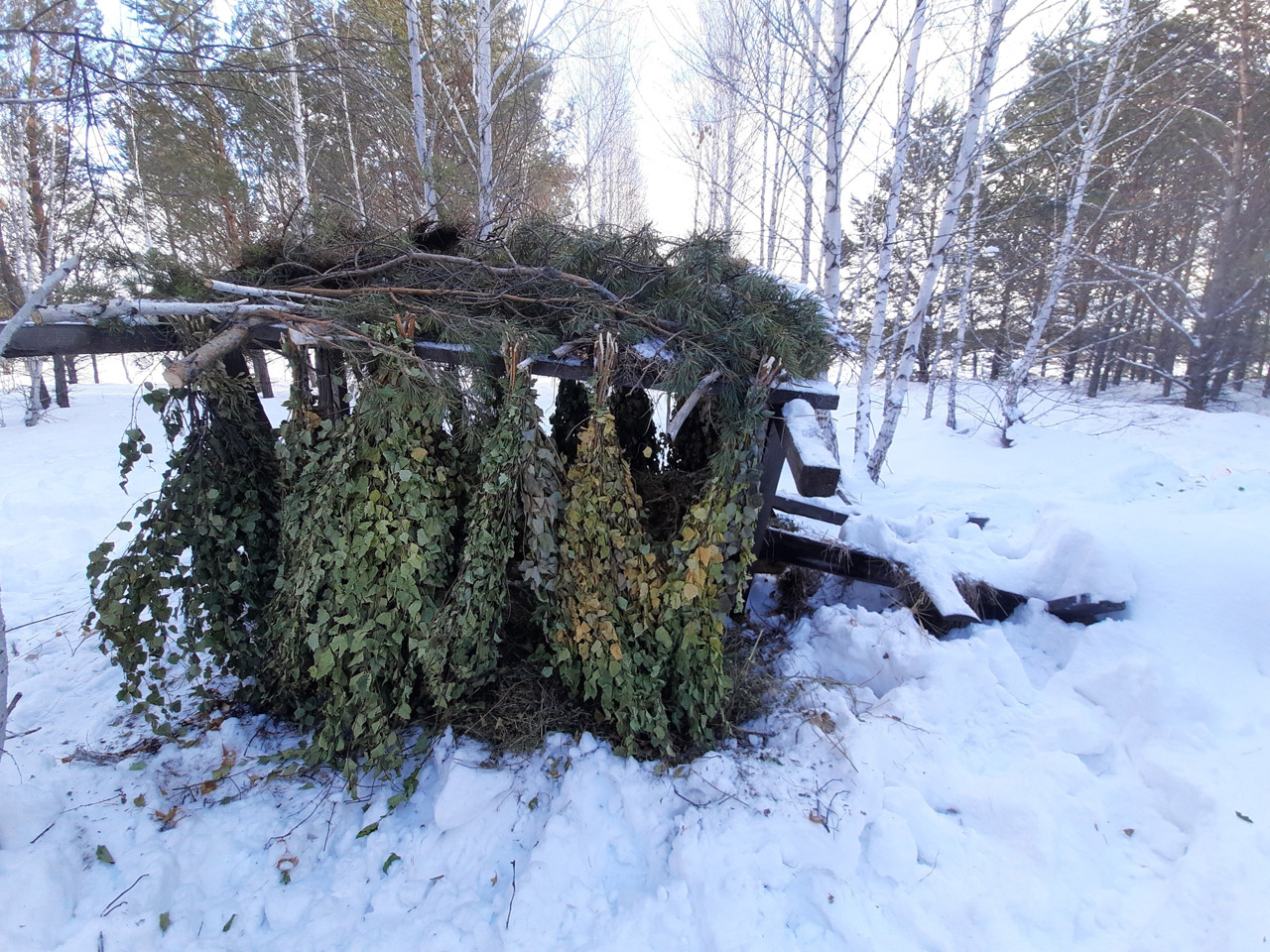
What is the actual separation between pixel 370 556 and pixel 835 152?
18.8 feet

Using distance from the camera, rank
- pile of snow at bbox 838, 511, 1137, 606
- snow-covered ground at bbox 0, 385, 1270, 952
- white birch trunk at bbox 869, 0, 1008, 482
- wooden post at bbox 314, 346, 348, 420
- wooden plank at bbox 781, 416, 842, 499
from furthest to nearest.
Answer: white birch trunk at bbox 869, 0, 1008, 482
pile of snow at bbox 838, 511, 1137, 606
wooden post at bbox 314, 346, 348, 420
wooden plank at bbox 781, 416, 842, 499
snow-covered ground at bbox 0, 385, 1270, 952

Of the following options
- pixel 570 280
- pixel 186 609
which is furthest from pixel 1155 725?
pixel 186 609

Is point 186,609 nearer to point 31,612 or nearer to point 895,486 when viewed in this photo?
point 31,612

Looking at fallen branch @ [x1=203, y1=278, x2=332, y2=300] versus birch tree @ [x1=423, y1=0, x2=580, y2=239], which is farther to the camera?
birch tree @ [x1=423, y1=0, x2=580, y2=239]

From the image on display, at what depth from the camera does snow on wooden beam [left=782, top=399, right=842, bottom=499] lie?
7.59 ft

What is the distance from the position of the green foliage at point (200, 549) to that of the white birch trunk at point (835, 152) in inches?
173

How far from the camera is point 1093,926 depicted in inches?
78.4

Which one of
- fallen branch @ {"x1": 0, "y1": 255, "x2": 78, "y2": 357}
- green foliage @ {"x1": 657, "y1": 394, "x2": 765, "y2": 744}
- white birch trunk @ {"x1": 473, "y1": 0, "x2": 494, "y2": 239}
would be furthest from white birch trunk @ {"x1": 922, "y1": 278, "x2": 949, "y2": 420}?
fallen branch @ {"x1": 0, "y1": 255, "x2": 78, "y2": 357}

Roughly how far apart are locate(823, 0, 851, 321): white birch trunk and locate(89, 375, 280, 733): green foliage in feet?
14.4

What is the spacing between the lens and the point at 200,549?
2680 millimetres

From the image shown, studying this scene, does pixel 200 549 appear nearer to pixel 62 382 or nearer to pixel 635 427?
pixel 635 427

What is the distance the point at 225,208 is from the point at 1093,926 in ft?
42.0

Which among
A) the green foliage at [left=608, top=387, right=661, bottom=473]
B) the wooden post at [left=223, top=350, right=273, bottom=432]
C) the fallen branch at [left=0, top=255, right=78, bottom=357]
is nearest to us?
the fallen branch at [left=0, top=255, right=78, bottom=357]

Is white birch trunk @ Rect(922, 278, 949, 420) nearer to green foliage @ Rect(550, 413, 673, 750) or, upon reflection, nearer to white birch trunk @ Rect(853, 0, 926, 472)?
white birch trunk @ Rect(853, 0, 926, 472)
